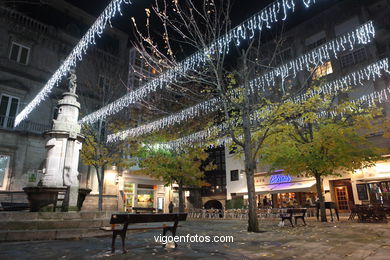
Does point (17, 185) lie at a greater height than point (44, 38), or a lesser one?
lesser

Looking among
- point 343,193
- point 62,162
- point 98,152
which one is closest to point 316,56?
point 343,193

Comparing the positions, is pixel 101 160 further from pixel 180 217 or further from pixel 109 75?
pixel 180 217

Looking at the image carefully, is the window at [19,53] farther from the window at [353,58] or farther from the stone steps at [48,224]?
the window at [353,58]

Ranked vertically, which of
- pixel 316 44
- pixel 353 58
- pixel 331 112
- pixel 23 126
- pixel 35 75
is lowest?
pixel 23 126

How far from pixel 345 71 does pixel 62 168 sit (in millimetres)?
23190

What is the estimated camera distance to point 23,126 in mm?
20688

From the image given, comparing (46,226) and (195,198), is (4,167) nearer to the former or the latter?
(46,226)

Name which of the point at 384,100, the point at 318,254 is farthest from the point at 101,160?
the point at 384,100

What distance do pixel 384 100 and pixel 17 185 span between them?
28.6 m

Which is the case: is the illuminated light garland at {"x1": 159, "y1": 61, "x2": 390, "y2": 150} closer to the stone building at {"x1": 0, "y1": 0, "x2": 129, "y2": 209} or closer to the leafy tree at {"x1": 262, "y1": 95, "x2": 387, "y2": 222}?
the leafy tree at {"x1": 262, "y1": 95, "x2": 387, "y2": 222}

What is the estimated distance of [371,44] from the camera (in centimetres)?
2148

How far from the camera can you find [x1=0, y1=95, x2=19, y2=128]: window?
20109 mm

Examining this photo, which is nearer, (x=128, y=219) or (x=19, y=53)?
(x=128, y=219)

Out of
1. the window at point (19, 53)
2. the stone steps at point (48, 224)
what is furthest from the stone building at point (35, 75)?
the stone steps at point (48, 224)
